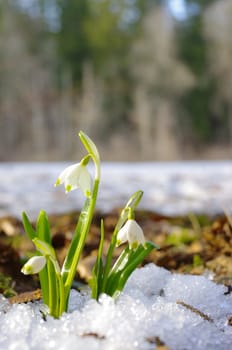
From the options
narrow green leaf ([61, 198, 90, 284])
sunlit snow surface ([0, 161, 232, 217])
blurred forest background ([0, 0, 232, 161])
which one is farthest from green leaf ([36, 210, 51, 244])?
blurred forest background ([0, 0, 232, 161])

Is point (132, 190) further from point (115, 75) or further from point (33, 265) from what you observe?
point (115, 75)

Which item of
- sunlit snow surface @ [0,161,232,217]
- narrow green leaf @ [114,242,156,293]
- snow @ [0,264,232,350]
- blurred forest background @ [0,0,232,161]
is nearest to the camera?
snow @ [0,264,232,350]

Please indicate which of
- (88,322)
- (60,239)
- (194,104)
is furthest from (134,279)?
(194,104)

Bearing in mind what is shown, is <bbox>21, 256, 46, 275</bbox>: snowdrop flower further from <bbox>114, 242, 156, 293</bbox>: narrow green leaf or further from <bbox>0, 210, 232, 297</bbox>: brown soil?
<bbox>0, 210, 232, 297</bbox>: brown soil

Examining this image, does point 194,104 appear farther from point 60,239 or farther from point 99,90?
point 60,239

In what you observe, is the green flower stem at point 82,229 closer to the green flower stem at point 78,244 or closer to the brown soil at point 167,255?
the green flower stem at point 78,244

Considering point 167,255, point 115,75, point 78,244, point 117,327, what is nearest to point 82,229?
point 78,244
